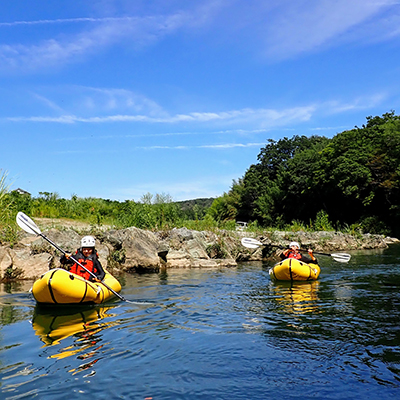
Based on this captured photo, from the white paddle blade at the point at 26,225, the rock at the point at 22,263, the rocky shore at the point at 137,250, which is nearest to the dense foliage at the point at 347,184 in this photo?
the rocky shore at the point at 137,250

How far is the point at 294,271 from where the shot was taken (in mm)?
9570

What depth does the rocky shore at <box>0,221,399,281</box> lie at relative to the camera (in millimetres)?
10531

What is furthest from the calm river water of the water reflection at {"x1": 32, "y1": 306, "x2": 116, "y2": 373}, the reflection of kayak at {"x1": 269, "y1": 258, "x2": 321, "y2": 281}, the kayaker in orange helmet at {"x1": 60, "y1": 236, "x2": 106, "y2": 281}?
the reflection of kayak at {"x1": 269, "y1": 258, "x2": 321, "y2": 281}

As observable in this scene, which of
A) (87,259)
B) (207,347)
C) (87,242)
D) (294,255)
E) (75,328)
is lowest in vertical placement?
(207,347)

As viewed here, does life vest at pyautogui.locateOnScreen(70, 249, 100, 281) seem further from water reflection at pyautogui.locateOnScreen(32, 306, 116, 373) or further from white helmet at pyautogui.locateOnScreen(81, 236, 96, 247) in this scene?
water reflection at pyautogui.locateOnScreen(32, 306, 116, 373)

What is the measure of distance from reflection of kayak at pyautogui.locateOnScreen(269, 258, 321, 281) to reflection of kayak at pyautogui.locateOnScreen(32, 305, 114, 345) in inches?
171

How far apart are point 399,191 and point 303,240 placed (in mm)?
14492

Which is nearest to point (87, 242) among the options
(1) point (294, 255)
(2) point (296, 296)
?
(2) point (296, 296)

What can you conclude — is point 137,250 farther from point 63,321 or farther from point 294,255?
point 63,321

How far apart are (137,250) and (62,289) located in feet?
19.8

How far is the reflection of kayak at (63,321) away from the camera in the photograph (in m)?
5.38

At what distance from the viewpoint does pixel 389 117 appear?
3691 centimetres

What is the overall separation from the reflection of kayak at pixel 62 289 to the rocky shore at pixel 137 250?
415cm

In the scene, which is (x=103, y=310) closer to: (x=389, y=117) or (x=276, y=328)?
(x=276, y=328)
